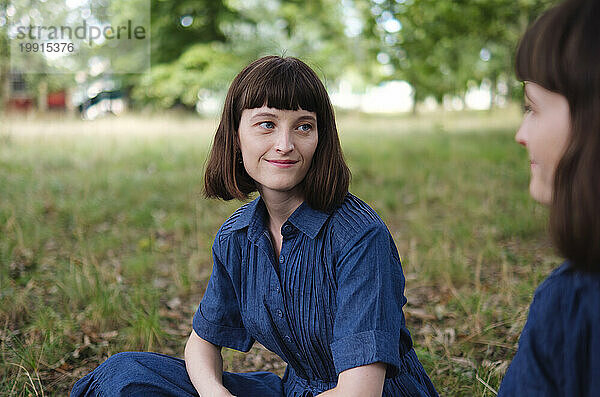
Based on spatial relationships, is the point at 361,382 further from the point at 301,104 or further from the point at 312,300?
the point at 301,104

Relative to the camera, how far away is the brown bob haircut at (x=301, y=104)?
1792 mm

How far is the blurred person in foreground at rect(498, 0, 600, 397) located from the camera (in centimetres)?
108

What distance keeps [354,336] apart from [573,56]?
36.0 inches

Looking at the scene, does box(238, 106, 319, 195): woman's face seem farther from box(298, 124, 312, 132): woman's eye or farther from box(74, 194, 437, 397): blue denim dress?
box(74, 194, 437, 397): blue denim dress

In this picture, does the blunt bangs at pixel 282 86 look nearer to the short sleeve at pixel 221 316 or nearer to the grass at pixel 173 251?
the short sleeve at pixel 221 316

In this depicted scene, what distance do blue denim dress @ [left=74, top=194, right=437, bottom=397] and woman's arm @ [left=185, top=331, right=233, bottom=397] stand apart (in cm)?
4

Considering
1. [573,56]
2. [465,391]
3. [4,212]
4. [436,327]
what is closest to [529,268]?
[436,327]

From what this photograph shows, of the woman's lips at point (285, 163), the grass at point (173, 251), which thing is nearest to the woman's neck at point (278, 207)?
the woman's lips at point (285, 163)

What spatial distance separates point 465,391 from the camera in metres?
2.64

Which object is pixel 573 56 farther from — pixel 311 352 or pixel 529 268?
pixel 529 268

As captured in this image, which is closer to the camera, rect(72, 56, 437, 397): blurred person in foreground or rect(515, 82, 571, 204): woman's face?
rect(515, 82, 571, 204): woman's face

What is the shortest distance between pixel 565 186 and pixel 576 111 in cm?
14

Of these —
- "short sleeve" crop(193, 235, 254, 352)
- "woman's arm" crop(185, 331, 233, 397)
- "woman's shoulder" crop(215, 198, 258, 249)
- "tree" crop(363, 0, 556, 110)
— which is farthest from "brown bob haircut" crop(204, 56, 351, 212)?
"tree" crop(363, 0, 556, 110)

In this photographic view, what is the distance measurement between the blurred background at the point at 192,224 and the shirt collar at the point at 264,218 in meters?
0.57
